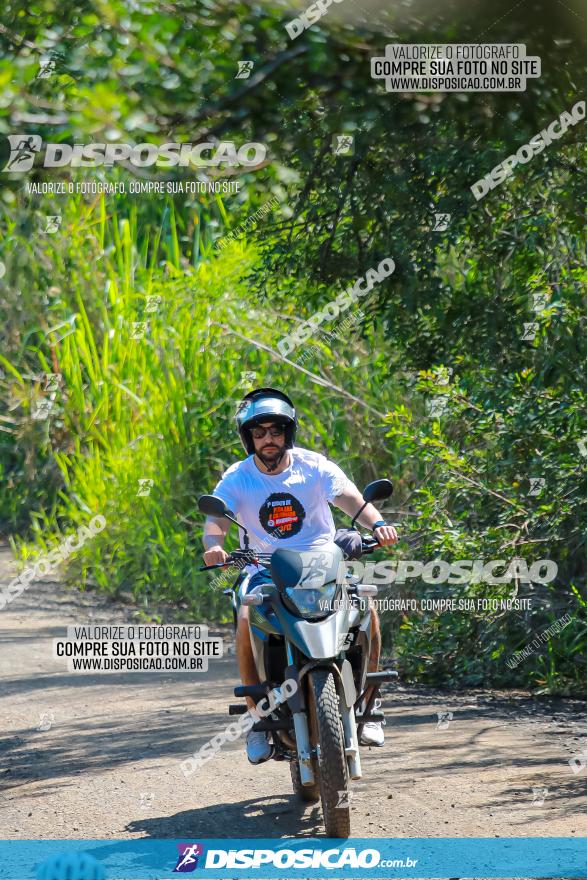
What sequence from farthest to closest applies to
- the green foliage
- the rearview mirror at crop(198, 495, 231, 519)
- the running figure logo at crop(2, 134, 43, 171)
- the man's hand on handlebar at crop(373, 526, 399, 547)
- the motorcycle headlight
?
the green foliage
the running figure logo at crop(2, 134, 43, 171)
the man's hand on handlebar at crop(373, 526, 399, 547)
the rearview mirror at crop(198, 495, 231, 519)
the motorcycle headlight

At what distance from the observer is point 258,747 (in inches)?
→ 238

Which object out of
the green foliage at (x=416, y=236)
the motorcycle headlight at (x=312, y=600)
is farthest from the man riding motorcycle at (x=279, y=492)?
the green foliage at (x=416, y=236)

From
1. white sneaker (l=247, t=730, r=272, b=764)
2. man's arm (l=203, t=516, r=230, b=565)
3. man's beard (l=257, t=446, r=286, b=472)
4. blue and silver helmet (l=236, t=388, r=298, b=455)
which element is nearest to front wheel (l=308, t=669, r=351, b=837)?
white sneaker (l=247, t=730, r=272, b=764)

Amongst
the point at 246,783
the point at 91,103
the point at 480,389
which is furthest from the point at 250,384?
the point at 246,783

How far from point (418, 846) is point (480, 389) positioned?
4.12 meters

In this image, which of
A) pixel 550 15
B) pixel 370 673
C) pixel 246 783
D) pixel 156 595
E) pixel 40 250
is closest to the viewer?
pixel 370 673

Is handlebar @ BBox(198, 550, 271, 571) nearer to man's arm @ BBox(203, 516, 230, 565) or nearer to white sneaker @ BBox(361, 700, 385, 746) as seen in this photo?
man's arm @ BBox(203, 516, 230, 565)

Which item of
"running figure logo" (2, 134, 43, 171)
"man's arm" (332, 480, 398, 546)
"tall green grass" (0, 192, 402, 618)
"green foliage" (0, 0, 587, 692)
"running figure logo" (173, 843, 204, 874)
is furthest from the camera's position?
"tall green grass" (0, 192, 402, 618)

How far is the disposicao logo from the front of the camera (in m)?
7.84

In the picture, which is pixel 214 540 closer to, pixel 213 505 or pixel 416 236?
pixel 213 505

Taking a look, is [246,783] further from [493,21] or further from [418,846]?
[493,21]

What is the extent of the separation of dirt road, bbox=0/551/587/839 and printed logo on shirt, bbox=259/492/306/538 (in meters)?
1.30

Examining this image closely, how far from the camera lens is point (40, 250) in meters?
18.1

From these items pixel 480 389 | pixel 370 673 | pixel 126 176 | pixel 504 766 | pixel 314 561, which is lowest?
pixel 504 766
